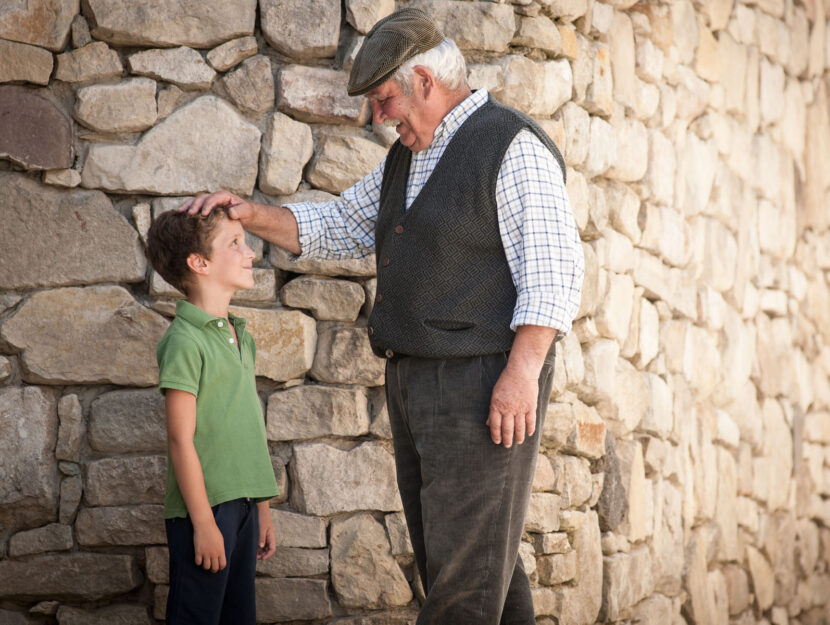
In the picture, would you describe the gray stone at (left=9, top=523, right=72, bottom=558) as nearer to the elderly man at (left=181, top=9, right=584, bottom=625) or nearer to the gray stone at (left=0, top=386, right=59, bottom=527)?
the gray stone at (left=0, top=386, right=59, bottom=527)

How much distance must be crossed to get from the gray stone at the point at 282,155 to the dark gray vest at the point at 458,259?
60 cm

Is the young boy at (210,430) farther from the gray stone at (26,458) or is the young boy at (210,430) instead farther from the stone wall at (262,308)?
the gray stone at (26,458)

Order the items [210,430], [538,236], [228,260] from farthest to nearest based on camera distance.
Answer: [228,260] → [210,430] → [538,236]

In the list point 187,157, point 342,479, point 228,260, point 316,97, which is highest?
point 316,97

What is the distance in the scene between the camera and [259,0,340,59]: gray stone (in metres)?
2.65

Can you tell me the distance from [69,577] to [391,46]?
1.65 m

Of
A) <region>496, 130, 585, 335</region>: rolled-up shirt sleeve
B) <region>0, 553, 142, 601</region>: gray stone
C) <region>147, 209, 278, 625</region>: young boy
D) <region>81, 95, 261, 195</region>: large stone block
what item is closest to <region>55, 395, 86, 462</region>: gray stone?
<region>0, 553, 142, 601</region>: gray stone

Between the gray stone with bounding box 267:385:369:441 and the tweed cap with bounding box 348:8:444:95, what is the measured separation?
2.91 ft

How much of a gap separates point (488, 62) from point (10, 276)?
4.95ft

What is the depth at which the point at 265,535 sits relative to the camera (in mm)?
2410


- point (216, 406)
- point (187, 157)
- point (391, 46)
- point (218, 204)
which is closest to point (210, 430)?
point (216, 406)

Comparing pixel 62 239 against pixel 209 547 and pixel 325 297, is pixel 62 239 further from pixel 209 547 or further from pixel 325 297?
pixel 209 547

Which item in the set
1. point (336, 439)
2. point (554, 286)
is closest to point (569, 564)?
point (336, 439)

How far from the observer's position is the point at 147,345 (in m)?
2.59
